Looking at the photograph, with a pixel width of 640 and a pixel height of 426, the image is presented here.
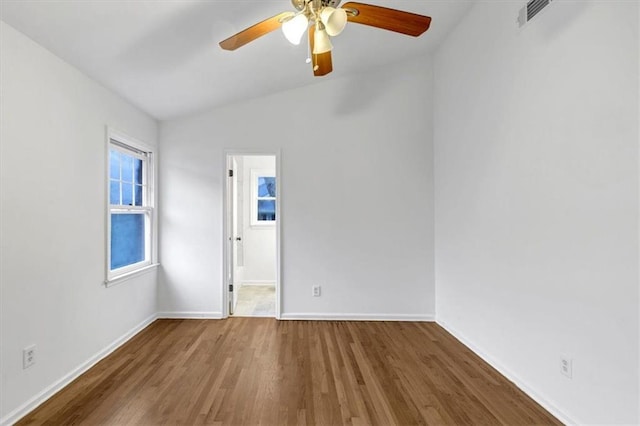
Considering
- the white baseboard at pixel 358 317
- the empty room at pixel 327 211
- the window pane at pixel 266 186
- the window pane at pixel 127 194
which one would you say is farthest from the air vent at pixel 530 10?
the window pane at pixel 266 186

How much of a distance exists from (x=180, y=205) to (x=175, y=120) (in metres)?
1.02

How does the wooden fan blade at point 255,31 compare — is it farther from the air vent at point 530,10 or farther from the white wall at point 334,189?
the white wall at point 334,189

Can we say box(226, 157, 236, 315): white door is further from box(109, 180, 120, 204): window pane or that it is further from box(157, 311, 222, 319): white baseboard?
box(109, 180, 120, 204): window pane

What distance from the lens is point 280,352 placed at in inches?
114

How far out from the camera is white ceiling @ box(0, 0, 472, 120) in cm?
194

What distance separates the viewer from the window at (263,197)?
5594 mm

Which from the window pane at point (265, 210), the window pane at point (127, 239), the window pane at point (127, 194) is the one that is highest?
the window pane at point (127, 194)

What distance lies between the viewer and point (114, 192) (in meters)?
3.11

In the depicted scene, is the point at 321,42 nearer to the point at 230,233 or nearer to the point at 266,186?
the point at 230,233

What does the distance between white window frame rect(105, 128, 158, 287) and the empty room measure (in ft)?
0.09

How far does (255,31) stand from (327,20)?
0.45 meters

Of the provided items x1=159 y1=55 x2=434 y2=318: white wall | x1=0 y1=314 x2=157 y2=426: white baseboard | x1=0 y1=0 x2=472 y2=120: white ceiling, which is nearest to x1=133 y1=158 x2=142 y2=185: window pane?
x1=159 y1=55 x2=434 y2=318: white wall

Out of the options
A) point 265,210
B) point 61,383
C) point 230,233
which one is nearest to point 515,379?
point 230,233

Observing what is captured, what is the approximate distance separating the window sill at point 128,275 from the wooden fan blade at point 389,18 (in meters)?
2.91
